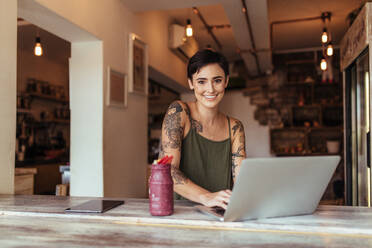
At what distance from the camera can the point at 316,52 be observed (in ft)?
26.5

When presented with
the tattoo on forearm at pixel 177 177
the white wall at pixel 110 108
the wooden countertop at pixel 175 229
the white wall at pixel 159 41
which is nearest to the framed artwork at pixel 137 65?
the white wall at pixel 110 108

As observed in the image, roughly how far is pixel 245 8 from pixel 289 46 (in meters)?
4.24

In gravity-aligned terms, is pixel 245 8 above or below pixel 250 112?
above

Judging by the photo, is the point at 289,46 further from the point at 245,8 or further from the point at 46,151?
the point at 46,151

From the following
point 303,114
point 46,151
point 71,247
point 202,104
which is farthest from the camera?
point 303,114

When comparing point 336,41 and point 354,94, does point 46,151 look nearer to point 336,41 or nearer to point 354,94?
point 354,94

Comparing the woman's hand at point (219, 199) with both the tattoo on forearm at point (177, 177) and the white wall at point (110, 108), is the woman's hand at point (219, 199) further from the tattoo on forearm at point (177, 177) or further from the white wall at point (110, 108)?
the white wall at point (110, 108)

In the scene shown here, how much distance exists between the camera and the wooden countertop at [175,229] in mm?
1029

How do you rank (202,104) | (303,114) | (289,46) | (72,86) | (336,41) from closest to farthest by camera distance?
(202,104), (72,86), (336,41), (289,46), (303,114)

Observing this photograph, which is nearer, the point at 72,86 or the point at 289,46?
the point at 72,86

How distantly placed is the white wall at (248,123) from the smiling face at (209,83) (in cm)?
657

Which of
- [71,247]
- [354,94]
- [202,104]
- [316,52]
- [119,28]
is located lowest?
[71,247]

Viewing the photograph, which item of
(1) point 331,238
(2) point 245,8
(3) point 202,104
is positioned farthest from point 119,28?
(1) point 331,238

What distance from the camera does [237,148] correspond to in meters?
1.92
